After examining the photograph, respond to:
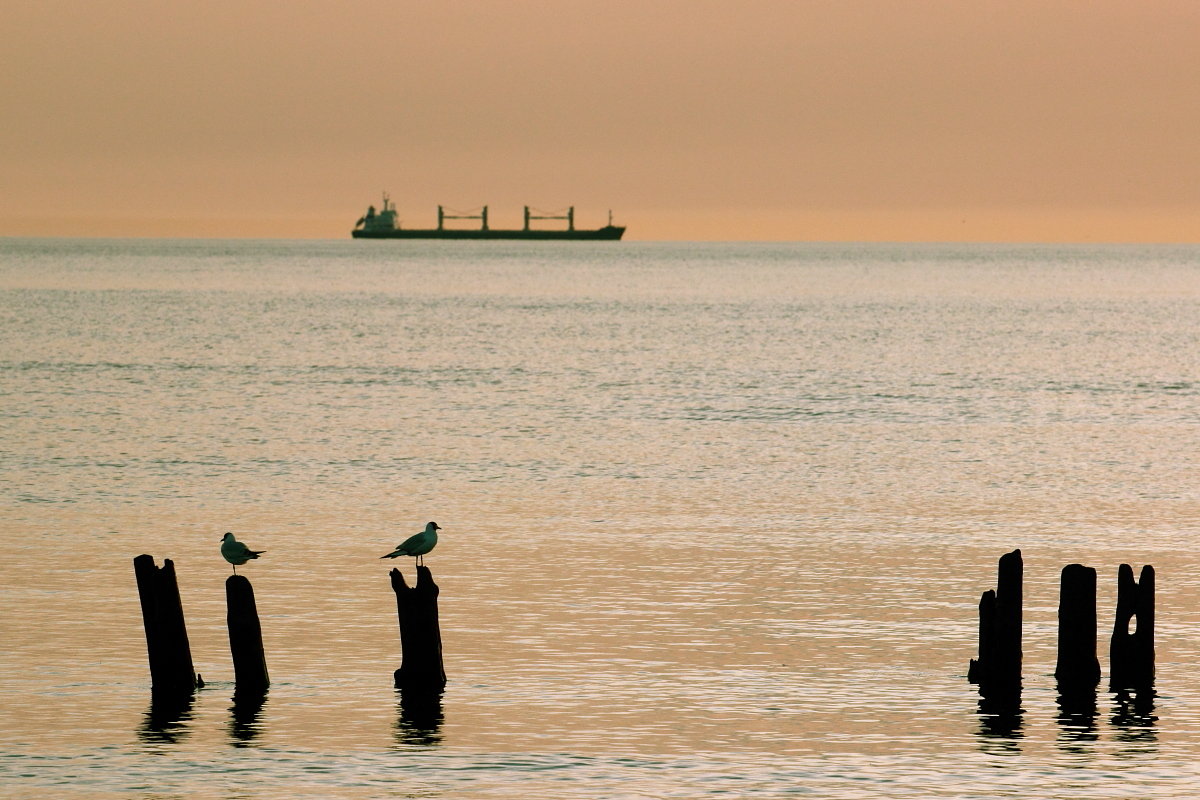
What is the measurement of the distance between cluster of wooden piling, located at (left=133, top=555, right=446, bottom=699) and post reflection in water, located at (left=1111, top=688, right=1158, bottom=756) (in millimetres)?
7451

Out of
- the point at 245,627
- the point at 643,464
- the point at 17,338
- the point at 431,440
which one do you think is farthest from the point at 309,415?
the point at 17,338

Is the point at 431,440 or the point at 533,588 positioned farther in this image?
the point at 431,440

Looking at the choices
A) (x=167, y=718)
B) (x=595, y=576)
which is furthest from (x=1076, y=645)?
(x=167, y=718)

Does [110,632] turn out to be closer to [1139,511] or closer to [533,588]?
[533,588]

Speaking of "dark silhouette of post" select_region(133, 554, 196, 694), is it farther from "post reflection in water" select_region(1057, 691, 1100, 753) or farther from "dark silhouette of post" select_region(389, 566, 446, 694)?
"post reflection in water" select_region(1057, 691, 1100, 753)

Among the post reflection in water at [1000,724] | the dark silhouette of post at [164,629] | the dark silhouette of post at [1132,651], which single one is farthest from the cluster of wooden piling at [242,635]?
the dark silhouette of post at [1132,651]

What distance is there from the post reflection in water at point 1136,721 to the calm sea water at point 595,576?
62mm

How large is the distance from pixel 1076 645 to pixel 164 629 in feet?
33.4

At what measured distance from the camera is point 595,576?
28406 millimetres

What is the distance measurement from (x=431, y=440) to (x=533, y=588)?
24354 mm

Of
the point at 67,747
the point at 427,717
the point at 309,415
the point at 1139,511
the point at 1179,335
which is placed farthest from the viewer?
the point at 1179,335

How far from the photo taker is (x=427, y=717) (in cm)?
2008

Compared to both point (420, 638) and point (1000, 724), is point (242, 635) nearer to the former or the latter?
point (420, 638)

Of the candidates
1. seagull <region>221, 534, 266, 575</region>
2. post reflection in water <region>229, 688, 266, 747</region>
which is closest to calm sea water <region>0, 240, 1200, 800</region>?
post reflection in water <region>229, 688, 266, 747</region>
